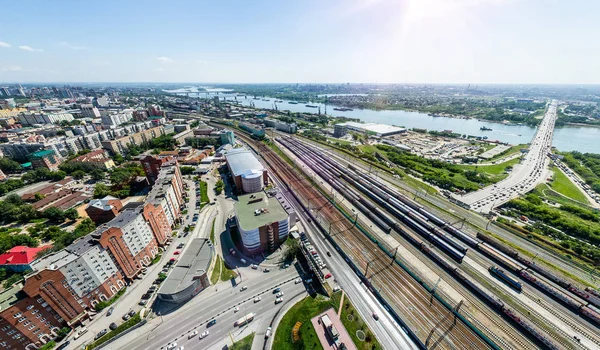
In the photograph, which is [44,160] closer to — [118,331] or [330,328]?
[118,331]

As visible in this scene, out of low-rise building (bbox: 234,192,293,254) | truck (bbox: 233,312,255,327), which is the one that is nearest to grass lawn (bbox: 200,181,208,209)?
low-rise building (bbox: 234,192,293,254)

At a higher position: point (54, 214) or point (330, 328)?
point (54, 214)

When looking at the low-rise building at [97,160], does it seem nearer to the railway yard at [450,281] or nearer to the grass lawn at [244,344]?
the railway yard at [450,281]

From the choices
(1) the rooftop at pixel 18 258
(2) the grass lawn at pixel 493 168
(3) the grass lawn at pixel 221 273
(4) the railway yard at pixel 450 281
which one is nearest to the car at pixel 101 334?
(3) the grass lawn at pixel 221 273

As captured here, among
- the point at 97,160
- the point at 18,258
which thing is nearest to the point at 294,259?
the point at 18,258

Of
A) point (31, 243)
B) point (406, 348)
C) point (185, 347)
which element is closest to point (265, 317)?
point (185, 347)
